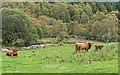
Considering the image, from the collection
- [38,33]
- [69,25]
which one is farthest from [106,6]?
[38,33]

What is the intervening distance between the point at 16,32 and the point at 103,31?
365 inches

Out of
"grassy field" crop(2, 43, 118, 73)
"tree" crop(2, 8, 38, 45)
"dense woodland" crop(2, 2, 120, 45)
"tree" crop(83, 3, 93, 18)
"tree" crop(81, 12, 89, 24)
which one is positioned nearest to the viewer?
"grassy field" crop(2, 43, 118, 73)

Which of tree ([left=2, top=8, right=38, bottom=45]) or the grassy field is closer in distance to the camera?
the grassy field

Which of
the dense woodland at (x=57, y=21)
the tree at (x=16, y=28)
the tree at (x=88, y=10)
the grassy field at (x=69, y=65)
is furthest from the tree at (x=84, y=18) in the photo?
the grassy field at (x=69, y=65)

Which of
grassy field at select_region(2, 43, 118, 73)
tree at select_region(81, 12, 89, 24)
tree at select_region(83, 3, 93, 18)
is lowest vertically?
grassy field at select_region(2, 43, 118, 73)

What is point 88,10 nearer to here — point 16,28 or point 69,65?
point 16,28

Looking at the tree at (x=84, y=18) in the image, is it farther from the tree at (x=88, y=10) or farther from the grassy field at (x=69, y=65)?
the grassy field at (x=69, y=65)

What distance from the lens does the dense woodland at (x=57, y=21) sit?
1059 inches

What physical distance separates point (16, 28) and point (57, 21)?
6779 mm

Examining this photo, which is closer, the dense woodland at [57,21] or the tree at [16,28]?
the tree at [16,28]

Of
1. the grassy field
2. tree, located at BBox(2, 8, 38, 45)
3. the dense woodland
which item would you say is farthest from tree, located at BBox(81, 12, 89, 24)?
the grassy field

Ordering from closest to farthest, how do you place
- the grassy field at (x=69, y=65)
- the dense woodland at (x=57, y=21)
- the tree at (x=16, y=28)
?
the grassy field at (x=69, y=65) → the tree at (x=16, y=28) → the dense woodland at (x=57, y=21)

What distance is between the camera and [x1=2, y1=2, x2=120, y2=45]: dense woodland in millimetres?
26891

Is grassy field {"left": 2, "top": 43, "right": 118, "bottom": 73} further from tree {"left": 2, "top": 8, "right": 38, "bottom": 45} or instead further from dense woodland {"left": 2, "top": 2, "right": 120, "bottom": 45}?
tree {"left": 2, "top": 8, "right": 38, "bottom": 45}
